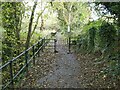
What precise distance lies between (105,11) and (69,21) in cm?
2062

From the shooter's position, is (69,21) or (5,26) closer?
(5,26)

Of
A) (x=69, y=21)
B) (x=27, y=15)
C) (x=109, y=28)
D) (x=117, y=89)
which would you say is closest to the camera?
(x=117, y=89)

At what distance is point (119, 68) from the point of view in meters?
6.30

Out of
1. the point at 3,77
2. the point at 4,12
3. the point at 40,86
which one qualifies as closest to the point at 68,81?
the point at 40,86

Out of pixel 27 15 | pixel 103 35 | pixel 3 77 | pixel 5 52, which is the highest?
pixel 27 15

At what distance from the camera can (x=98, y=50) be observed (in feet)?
37.0

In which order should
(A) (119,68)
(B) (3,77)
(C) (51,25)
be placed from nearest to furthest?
(A) (119,68)
(B) (3,77)
(C) (51,25)

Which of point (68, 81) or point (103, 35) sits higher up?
point (103, 35)

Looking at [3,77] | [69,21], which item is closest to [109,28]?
[3,77]

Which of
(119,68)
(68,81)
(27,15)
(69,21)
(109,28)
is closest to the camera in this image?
(119,68)

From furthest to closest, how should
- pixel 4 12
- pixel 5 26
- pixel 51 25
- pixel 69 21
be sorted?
pixel 51 25
pixel 69 21
pixel 5 26
pixel 4 12

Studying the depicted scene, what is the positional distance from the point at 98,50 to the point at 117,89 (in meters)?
5.45

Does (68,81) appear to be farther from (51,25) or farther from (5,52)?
(51,25)

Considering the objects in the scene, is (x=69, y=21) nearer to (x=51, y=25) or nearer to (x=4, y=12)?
(x=51, y=25)
